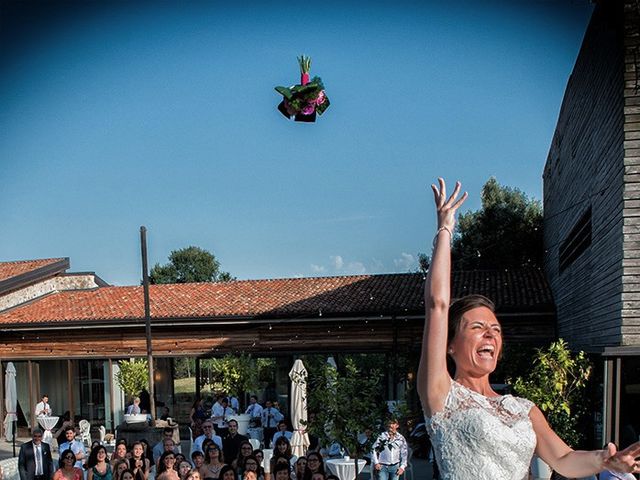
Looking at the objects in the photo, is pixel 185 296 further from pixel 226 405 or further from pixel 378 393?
pixel 378 393

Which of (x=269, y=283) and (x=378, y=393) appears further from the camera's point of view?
(x=269, y=283)

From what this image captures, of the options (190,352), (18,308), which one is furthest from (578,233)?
(18,308)

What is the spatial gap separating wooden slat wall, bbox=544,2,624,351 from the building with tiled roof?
3954 mm

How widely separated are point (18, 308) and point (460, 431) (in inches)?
920

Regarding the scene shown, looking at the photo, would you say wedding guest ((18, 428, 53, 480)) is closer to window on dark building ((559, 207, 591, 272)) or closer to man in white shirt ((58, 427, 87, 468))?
man in white shirt ((58, 427, 87, 468))

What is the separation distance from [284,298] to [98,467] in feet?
39.0

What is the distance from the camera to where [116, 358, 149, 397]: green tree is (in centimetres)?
1995

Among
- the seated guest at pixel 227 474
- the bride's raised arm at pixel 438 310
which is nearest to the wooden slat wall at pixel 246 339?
the seated guest at pixel 227 474

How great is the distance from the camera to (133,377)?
1997 centimetres

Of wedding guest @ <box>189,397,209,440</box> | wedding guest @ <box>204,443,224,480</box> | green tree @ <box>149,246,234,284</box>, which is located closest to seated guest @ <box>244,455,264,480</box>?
wedding guest @ <box>204,443,224,480</box>

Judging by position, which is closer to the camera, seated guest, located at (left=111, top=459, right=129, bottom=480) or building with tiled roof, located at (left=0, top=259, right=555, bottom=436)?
seated guest, located at (left=111, top=459, right=129, bottom=480)

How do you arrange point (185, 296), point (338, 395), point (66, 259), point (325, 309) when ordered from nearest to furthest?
point (338, 395) < point (325, 309) < point (185, 296) < point (66, 259)

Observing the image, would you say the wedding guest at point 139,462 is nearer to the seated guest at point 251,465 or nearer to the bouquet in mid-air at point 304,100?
the seated guest at point 251,465

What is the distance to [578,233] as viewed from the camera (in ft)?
45.5
